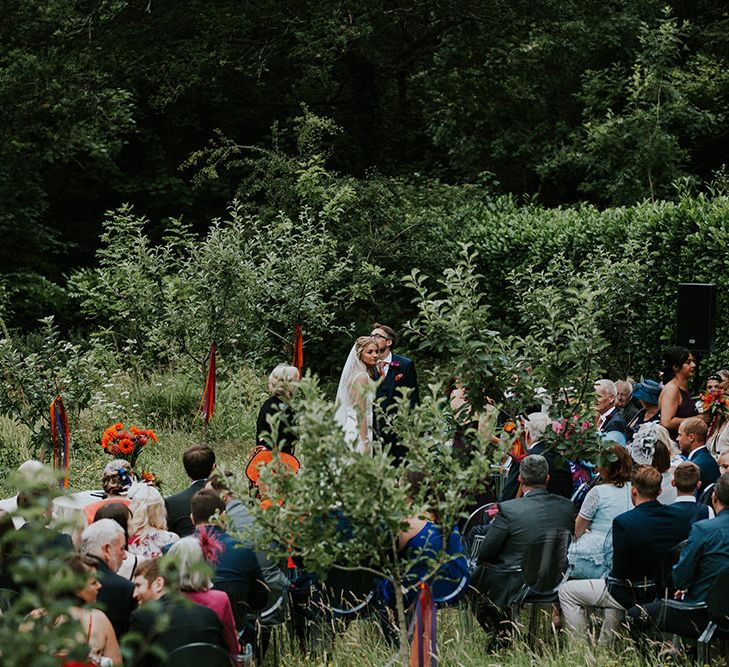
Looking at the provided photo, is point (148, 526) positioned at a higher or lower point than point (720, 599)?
Answer: higher

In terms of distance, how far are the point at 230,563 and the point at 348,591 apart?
2.72 feet

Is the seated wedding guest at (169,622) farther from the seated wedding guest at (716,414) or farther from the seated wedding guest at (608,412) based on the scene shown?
the seated wedding guest at (716,414)

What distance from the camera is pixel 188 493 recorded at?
7207 millimetres

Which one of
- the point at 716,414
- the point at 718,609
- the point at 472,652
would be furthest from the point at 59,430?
the point at 718,609

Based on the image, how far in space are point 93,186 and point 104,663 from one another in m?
21.1

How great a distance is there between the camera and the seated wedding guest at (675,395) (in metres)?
9.80

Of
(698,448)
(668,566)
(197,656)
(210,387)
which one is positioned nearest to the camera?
(197,656)

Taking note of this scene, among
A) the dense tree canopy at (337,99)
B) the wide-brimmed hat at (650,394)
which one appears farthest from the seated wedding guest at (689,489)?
the dense tree canopy at (337,99)

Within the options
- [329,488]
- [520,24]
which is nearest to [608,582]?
[329,488]

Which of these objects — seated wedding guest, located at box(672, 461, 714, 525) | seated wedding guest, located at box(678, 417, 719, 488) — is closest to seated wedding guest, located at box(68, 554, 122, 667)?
seated wedding guest, located at box(672, 461, 714, 525)

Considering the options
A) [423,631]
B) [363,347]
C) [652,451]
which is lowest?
[423,631]

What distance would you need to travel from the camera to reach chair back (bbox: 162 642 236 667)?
482 cm

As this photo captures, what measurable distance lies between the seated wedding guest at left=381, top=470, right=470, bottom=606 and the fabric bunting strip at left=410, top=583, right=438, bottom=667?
0.28ft

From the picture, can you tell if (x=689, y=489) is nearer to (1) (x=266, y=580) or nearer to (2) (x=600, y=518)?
(2) (x=600, y=518)
